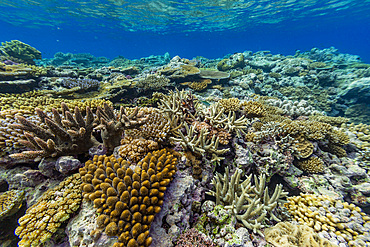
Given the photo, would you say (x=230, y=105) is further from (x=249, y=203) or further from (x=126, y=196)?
(x=126, y=196)

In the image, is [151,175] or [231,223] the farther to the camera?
[231,223]

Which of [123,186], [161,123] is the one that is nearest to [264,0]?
[161,123]

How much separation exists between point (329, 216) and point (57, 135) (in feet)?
20.2

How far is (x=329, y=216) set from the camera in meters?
3.14

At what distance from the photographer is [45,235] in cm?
199

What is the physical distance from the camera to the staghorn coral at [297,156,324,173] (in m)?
4.35

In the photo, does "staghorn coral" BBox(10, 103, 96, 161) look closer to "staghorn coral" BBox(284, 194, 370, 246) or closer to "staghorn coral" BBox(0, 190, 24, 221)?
"staghorn coral" BBox(0, 190, 24, 221)

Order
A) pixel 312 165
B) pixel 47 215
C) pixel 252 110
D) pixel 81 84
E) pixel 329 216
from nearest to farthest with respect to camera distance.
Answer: pixel 47 215 < pixel 329 216 < pixel 312 165 < pixel 252 110 < pixel 81 84

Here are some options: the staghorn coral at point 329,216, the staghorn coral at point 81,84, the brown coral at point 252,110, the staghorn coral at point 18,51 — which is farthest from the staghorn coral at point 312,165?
the staghorn coral at point 18,51

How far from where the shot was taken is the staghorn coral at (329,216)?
2.95 meters

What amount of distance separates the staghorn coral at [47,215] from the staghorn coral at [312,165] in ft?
19.7

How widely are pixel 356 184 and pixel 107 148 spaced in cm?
755

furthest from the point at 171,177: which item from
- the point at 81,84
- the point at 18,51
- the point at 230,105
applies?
the point at 18,51

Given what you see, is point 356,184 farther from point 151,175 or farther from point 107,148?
point 107,148
